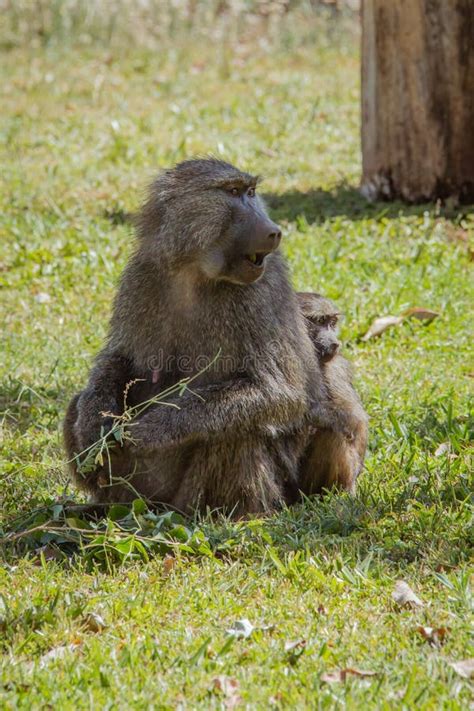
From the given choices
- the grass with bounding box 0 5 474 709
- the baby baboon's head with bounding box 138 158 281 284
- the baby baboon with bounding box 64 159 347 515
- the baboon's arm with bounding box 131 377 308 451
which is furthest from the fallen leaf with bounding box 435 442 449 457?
the baby baboon's head with bounding box 138 158 281 284

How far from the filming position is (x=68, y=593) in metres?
4.09

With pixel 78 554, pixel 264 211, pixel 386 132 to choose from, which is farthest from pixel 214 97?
pixel 78 554

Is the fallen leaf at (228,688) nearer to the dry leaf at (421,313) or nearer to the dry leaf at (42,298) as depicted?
the dry leaf at (421,313)

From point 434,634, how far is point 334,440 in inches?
58.7

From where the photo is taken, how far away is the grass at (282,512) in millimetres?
3574

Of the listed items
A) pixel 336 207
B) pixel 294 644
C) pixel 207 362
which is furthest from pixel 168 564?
pixel 336 207

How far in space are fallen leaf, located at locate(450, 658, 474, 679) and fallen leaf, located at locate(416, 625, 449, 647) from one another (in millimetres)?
155

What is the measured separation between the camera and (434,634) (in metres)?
3.71

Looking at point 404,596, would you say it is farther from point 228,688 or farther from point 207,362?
point 207,362

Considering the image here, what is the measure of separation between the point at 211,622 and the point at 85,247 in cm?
517

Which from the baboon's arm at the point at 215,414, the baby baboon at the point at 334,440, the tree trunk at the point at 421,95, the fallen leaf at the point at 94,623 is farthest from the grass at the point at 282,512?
the baboon's arm at the point at 215,414

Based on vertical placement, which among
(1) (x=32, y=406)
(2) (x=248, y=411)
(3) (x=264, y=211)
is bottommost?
(1) (x=32, y=406)

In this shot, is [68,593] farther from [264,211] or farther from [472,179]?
[472,179]

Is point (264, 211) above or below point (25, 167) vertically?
above
